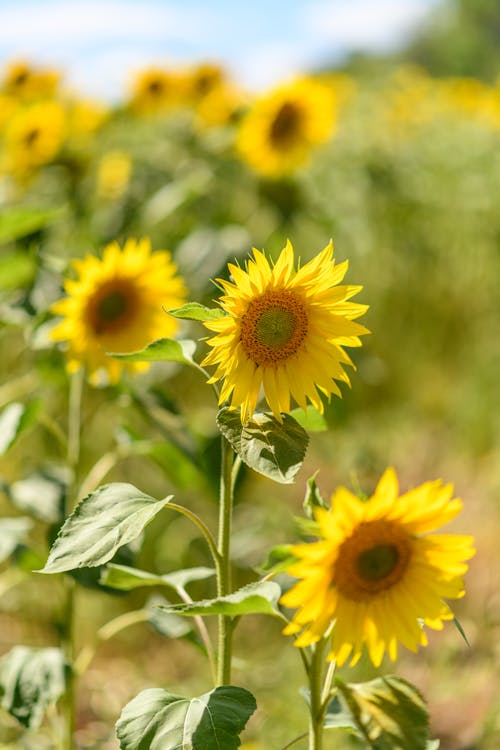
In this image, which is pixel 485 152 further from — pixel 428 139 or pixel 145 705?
pixel 145 705

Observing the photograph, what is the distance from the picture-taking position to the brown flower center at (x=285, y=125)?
2051 millimetres

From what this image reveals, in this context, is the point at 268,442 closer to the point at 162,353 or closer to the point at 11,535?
the point at 162,353

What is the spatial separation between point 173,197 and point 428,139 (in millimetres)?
3002

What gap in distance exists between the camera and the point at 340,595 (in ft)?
2.18

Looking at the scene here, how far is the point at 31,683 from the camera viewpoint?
1002 millimetres

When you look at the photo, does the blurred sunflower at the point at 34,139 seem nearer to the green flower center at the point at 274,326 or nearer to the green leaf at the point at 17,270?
the green leaf at the point at 17,270

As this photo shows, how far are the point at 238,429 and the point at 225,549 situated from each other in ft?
0.39

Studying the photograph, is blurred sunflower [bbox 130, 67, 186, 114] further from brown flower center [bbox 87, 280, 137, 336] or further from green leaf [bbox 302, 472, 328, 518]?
green leaf [bbox 302, 472, 328, 518]

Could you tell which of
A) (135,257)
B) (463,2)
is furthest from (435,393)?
(463,2)

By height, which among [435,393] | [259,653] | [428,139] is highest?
[428,139]

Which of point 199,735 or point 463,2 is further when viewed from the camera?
point 463,2

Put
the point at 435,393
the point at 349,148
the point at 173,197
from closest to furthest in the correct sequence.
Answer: the point at 173,197 → the point at 435,393 → the point at 349,148

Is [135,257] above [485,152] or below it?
below

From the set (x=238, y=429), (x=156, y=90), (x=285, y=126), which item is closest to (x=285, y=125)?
(x=285, y=126)
